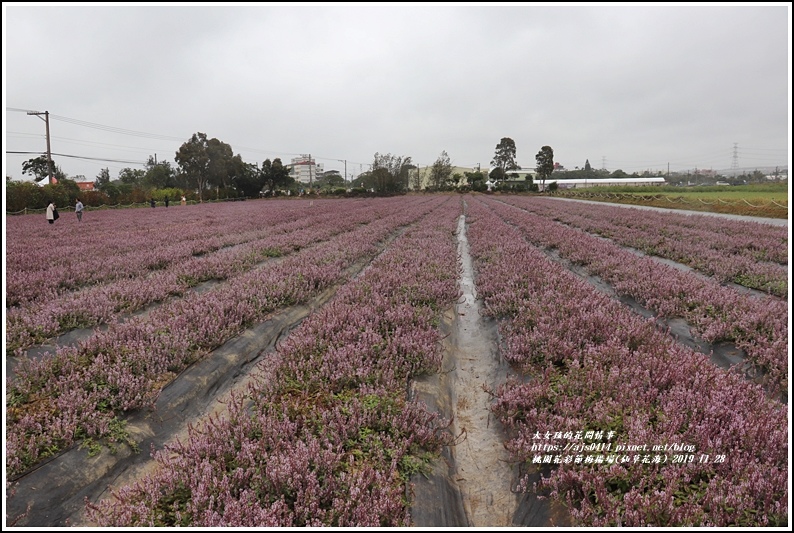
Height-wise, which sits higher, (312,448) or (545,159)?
(545,159)

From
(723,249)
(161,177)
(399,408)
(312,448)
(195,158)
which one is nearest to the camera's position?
(312,448)

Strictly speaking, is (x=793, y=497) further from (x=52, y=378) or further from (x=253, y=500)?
(x=52, y=378)

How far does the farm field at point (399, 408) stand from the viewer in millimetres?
2326

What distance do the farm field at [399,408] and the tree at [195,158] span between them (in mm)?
74879

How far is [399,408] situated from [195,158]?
81.1 meters

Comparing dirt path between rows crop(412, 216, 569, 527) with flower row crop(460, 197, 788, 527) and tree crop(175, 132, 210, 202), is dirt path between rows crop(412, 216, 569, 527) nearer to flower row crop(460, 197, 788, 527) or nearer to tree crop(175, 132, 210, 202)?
flower row crop(460, 197, 788, 527)

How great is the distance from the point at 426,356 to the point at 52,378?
3.62 metres

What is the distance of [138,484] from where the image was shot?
8.07 ft

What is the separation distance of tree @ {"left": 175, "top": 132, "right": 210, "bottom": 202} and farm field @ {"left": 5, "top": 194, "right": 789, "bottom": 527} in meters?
74.9

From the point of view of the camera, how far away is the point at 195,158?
72.1 meters

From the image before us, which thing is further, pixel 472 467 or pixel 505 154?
pixel 505 154

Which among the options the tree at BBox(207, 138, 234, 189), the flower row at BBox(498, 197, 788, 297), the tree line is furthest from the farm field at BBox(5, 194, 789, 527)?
the tree at BBox(207, 138, 234, 189)

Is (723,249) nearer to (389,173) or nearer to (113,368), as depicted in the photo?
(113,368)

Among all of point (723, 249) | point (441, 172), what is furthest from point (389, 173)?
point (723, 249)
